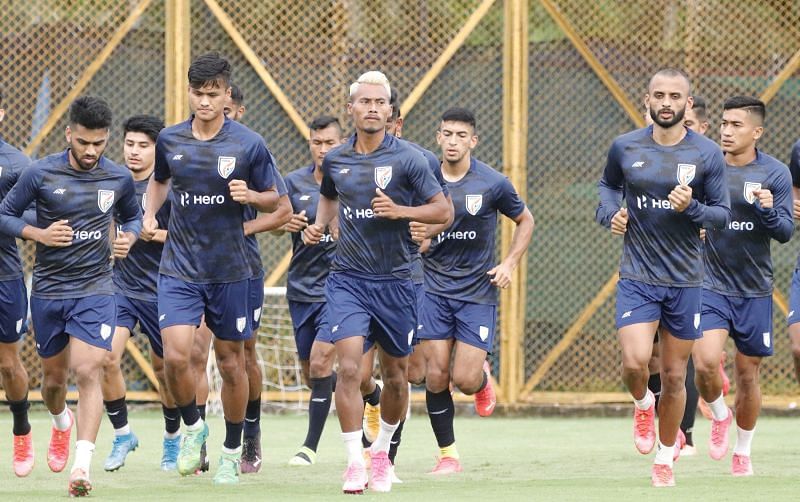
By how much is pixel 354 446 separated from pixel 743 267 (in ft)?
11.7

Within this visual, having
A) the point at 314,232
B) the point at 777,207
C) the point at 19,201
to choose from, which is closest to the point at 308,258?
the point at 314,232

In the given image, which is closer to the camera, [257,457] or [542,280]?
[257,457]

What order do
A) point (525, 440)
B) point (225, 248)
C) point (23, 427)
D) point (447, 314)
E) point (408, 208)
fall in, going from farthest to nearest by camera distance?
point (525, 440) < point (447, 314) < point (23, 427) < point (225, 248) < point (408, 208)

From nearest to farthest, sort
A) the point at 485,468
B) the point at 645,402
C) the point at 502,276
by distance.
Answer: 1. the point at 645,402
2. the point at 502,276
3. the point at 485,468

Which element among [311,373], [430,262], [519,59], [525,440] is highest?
[519,59]

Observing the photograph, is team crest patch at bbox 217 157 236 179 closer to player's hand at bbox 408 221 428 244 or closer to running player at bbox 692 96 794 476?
player's hand at bbox 408 221 428 244

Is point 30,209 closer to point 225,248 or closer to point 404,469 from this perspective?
point 225,248

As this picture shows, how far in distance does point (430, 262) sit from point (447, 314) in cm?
43

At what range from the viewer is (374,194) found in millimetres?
9664

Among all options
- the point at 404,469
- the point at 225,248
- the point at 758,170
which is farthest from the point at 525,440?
the point at 225,248

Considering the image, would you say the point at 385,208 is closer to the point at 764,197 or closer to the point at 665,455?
the point at 665,455

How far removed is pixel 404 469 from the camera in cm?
1170

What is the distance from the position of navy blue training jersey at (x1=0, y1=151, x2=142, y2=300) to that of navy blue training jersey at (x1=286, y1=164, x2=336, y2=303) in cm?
265

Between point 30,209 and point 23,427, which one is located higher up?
point 30,209
